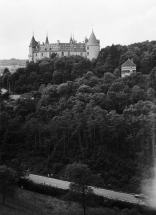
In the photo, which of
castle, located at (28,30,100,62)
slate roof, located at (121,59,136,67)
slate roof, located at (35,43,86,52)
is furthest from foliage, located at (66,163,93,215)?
slate roof, located at (35,43,86,52)

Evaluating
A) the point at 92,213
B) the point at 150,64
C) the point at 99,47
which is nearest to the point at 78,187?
the point at 92,213

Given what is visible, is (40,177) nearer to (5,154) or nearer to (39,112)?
(5,154)

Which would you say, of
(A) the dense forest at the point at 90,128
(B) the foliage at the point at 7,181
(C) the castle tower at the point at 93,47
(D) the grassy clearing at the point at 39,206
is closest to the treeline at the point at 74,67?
(A) the dense forest at the point at 90,128

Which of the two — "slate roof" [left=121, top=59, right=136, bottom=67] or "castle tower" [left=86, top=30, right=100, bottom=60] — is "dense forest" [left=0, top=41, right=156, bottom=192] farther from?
"castle tower" [left=86, top=30, right=100, bottom=60]

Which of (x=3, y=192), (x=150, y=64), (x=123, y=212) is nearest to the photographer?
(x=123, y=212)

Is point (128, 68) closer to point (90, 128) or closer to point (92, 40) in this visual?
point (92, 40)

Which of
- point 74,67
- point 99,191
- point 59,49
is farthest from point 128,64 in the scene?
point 99,191
